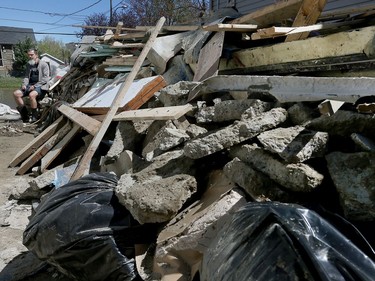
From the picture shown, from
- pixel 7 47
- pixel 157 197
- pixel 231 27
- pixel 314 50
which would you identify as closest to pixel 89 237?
pixel 157 197

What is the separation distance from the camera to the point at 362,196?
4.68 ft

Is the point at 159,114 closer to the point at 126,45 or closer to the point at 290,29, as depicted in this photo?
the point at 290,29

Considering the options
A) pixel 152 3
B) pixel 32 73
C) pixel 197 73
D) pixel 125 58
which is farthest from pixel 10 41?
pixel 197 73

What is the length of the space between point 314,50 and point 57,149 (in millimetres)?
3310

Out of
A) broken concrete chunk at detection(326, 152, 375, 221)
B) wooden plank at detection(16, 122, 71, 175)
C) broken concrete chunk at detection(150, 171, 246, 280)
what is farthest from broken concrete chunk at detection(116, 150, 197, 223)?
wooden plank at detection(16, 122, 71, 175)

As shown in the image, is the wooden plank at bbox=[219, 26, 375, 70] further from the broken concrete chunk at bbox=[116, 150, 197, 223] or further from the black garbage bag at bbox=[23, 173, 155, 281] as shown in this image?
the black garbage bag at bbox=[23, 173, 155, 281]

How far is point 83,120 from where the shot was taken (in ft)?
13.9

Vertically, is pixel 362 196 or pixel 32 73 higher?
pixel 362 196

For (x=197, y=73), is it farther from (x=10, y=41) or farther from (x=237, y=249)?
(x=10, y=41)

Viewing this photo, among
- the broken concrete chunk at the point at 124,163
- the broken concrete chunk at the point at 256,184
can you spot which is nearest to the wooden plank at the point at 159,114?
the broken concrete chunk at the point at 124,163

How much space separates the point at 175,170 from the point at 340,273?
131 centimetres

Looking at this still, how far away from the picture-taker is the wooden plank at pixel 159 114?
2.82m

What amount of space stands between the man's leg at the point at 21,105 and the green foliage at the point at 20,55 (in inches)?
1121

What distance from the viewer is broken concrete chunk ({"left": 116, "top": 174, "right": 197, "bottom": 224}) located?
1.83 m
